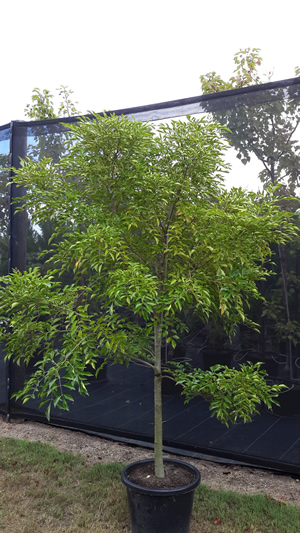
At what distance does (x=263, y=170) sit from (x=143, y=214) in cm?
138

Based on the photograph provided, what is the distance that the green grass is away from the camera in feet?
9.01

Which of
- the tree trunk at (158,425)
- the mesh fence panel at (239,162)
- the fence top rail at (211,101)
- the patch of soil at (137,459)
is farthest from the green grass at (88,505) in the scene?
the fence top rail at (211,101)

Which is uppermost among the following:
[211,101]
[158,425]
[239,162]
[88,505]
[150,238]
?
[211,101]

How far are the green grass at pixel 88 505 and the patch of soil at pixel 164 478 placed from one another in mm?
282

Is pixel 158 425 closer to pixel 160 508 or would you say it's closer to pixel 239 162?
pixel 160 508

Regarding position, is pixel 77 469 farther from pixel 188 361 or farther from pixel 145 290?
pixel 145 290

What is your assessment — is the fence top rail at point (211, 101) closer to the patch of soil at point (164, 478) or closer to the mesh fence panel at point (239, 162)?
the mesh fence panel at point (239, 162)

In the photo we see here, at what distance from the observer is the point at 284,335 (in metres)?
3.47

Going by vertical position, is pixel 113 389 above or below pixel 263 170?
below

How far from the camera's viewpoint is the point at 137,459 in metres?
3.78

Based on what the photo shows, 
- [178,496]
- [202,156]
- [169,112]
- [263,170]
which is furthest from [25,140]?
[178,496]

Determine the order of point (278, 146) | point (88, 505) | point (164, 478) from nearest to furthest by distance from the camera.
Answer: point (164, 478), point (88, 505), point (278, 146)

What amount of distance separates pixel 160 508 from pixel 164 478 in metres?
0.23

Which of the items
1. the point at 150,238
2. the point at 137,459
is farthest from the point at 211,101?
the point at 137,459
